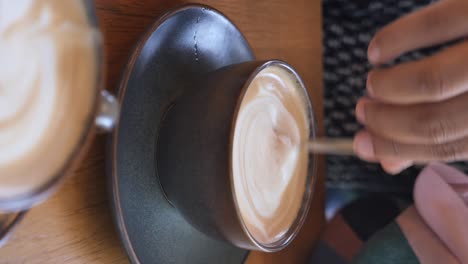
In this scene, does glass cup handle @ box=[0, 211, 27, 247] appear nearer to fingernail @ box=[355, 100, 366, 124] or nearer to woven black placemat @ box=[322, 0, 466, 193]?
fingernail @ box=[355, 100, 366, 124]

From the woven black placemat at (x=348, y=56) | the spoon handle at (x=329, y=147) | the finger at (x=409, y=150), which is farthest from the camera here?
the woven black placemat at (x=348, y=56)

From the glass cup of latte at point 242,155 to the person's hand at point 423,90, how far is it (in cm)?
14

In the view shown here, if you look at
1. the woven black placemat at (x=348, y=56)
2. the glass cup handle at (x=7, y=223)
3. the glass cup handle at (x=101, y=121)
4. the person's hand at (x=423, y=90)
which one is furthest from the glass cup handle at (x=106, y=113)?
the woven black placemat at (x=348, y=56)

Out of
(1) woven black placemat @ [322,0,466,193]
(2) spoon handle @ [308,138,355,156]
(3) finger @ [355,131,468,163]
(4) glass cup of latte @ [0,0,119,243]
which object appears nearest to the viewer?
(4) glass cup of latte @ [0,0,119,243]

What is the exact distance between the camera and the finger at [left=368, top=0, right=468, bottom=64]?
427mm

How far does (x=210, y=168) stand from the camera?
1.58 ft

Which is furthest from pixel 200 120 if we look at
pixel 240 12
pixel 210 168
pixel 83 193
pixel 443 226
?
pixel 443 226

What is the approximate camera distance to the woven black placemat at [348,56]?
3.41 feet

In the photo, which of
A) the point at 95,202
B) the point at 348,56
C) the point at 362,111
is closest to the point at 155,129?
the point at 95,202

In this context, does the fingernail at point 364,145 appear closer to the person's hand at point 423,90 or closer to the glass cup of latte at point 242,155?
the person's hand at point 423,90

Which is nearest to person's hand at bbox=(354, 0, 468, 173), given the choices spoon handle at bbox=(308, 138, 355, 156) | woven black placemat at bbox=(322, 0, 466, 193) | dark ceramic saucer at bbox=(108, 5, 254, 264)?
spoon handle at bbox=(308, 138, 355, 156)

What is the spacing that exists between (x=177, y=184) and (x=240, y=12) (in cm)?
33

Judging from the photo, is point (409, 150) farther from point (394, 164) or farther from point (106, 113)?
point (106, 113)

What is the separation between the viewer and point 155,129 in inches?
21.7
